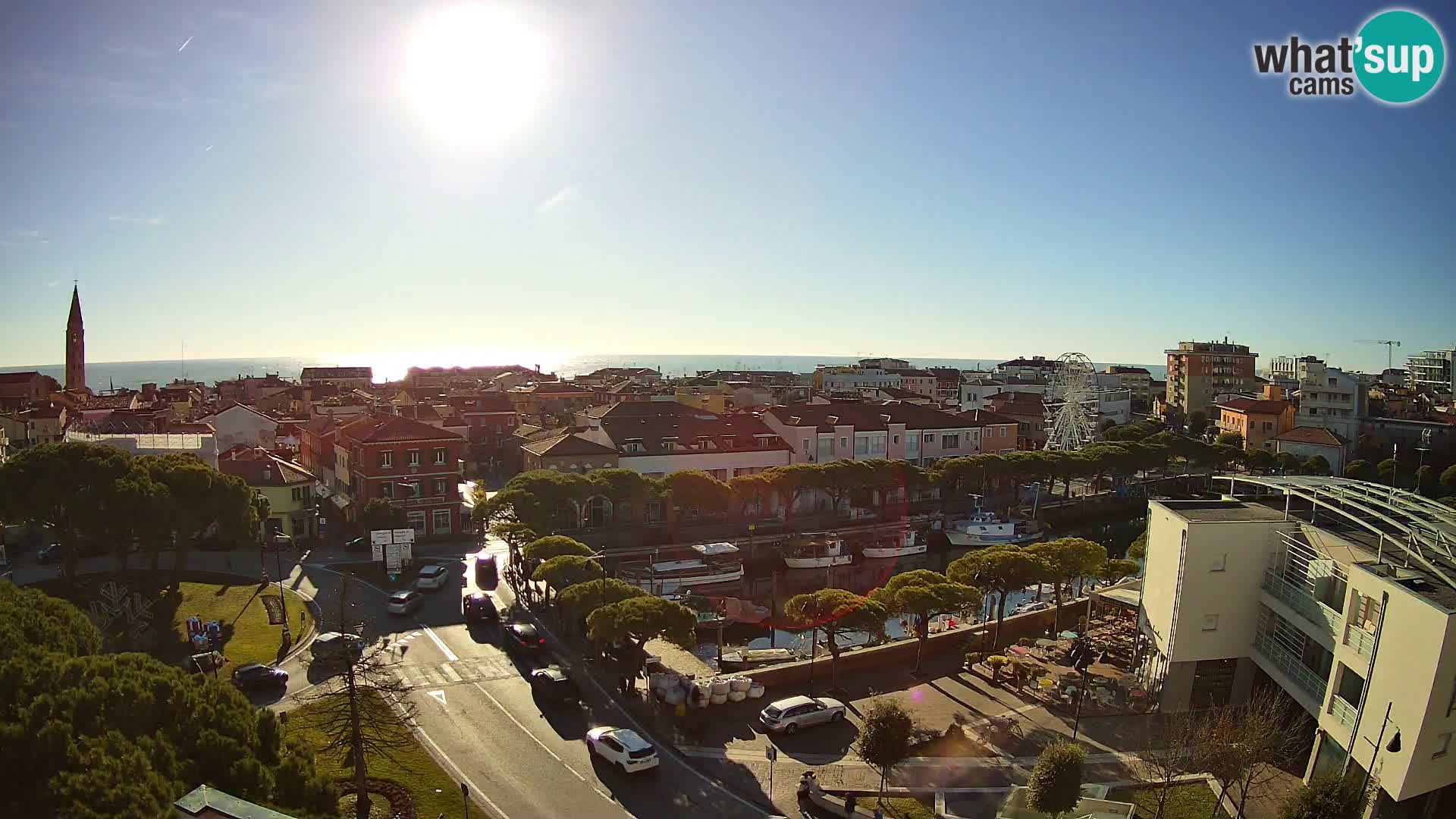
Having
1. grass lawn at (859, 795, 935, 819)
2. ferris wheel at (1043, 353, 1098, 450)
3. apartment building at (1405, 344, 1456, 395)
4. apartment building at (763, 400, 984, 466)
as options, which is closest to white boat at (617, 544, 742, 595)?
apartment building at (763, 400, 984, 466)

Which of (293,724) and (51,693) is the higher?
(51,693)

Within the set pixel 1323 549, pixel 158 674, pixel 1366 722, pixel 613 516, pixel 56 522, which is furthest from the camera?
pixel 613 516

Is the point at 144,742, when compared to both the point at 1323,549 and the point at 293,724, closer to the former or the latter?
the point at 293,724

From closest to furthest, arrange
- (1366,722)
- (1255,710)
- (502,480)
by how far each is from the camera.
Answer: (1366,722) → (1255,710) → (502,480)

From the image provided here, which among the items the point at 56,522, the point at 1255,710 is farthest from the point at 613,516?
the point at 1255,710

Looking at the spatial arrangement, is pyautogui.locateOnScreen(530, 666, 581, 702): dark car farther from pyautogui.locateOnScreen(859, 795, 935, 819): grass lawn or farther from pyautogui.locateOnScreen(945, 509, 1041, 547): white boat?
pyautogui.locateOnScreen(945, 509, 1041, 547): white boat

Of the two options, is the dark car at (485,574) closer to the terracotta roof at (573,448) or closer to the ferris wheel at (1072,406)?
the terracotta roof at (573,448)

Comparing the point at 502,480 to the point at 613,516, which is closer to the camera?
the point at 613,516
